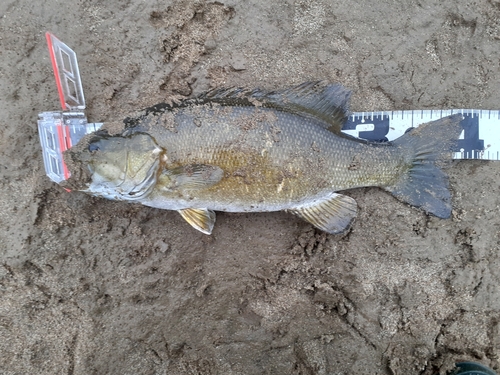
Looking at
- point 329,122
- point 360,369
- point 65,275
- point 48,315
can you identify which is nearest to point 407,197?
point 329,122

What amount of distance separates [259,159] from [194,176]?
0.47 m

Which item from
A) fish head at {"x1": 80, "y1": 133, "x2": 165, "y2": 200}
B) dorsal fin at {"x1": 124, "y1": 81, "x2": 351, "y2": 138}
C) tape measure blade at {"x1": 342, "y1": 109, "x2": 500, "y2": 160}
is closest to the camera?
fish head at {"x1": 80, "y1": 133, "x2": 165, "y2": 200}

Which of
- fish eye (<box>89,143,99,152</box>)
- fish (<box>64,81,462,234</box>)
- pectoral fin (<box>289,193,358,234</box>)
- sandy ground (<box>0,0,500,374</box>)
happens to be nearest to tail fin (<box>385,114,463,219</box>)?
fish (<box>64,81,462,234</box>)

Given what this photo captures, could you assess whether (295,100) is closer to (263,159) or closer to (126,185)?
(263,159)

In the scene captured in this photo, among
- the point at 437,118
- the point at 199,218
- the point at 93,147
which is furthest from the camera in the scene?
the point at 437,118

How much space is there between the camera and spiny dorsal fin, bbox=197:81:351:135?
2.82 m

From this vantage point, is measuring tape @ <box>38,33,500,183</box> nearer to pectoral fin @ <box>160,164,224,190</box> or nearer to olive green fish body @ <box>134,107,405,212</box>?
olive green fish body @ <box>134,107,405,212</box>

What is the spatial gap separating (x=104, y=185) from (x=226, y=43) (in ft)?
5.08

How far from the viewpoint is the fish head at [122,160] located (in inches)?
103

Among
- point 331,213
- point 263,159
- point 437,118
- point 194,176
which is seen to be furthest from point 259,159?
point 437,118

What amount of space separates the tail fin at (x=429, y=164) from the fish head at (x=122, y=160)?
5.99ft

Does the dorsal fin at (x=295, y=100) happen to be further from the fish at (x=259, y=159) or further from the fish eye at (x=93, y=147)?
the fish eye at (x=93, y=147)

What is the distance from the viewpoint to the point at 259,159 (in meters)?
2.70

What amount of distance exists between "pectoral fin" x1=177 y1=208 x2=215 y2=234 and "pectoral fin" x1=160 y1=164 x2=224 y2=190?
24cm
